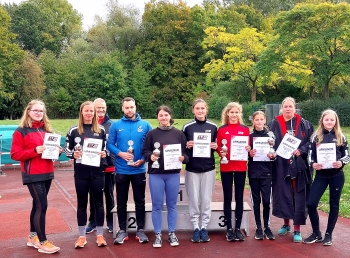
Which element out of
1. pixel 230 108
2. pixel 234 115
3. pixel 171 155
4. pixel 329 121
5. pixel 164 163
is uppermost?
pixel 230 108

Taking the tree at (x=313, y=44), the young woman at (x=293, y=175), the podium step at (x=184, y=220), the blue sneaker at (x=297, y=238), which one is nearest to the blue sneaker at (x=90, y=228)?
the podium step at (x=184, y=220)

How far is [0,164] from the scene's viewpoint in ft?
43.8

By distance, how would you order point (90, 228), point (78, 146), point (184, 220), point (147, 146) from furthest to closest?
1. point (90, 228)
2. point (184, 220)
3. point (147, 146)
4. point (78, 146)

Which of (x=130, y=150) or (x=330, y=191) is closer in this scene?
(x=130, y=150)

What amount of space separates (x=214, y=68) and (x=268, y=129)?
33.9 meters

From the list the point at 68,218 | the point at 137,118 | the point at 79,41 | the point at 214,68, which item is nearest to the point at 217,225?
the point at 137,118

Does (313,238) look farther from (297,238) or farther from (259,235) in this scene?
(259,235)

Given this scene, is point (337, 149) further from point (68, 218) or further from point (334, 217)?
point (68, 218)

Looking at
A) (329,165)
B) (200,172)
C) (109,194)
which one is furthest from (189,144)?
(329,165)

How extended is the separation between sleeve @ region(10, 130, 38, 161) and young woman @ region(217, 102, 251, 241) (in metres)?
2.69

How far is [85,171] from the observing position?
18.6 ft

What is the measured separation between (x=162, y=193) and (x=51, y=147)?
1.70m

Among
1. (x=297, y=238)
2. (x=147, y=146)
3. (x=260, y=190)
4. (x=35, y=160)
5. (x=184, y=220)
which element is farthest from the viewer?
(x=184, y=220)

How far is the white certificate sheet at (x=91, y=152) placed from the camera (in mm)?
5578
